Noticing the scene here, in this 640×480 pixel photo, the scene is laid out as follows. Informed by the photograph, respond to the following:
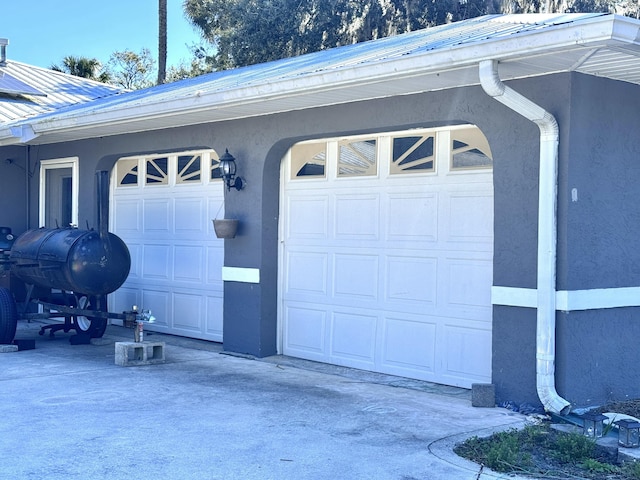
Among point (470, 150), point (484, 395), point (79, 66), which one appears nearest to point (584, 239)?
point (470, 150)

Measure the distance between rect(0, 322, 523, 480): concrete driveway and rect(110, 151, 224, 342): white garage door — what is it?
5.22ft

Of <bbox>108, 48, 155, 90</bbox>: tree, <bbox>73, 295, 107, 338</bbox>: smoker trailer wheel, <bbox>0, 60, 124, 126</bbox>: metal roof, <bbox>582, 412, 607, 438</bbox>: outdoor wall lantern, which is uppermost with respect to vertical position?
<bbox>108, 48, 155, 90</bbox>: tree

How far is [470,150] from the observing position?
720 centimetres

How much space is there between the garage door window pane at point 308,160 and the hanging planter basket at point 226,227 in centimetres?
81

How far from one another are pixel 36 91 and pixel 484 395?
10344mm

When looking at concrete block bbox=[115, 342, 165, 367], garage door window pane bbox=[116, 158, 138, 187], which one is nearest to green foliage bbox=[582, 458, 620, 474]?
concrete block bbox=[115, 342, 165, 367]

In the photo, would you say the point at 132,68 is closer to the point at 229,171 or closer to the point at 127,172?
the point at 127,172

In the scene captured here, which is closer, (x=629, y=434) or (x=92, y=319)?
(x=629, y=434)

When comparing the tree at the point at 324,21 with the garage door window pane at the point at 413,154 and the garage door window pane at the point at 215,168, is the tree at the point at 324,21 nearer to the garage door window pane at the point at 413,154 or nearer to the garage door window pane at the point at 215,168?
the garage door window pane at the point at 215,168

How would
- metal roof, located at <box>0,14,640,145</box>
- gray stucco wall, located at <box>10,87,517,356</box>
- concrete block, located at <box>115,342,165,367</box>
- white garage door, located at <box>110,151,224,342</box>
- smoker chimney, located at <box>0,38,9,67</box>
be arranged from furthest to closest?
smoker chimney, located at <box>0,38,9,67</box> → white garage door, located at <box>110,151,224,342</box> → concrete block, located at <box>115,342,165,367</box> → gray stucco wall, located at <box>10,87,517,356</box> → metal roof, located at <box>0,14,640,145</box>

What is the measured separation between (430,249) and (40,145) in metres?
→ 7.07

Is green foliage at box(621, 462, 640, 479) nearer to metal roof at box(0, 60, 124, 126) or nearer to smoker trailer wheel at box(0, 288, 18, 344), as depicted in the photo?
smoker trailer wheel at box(0, 288, 18, 344)

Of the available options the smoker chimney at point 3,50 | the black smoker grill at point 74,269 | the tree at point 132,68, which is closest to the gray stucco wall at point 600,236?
the black smoker grill at point 74,269

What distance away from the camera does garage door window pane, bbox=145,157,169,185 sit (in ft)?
34.5
